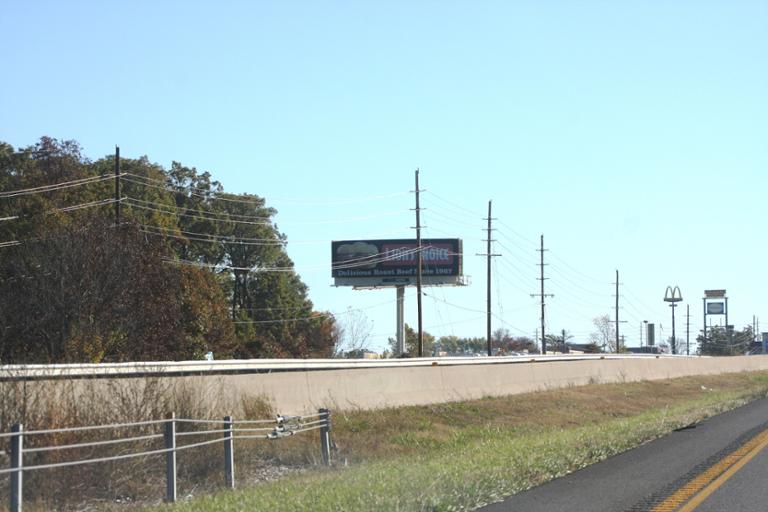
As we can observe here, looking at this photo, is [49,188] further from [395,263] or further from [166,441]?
[395,263]

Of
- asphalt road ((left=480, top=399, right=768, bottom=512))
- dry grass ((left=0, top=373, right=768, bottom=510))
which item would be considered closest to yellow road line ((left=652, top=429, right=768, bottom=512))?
asphalt road ((left=480, top=399, right=768, bottom=512))

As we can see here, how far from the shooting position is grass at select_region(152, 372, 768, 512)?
13891mm

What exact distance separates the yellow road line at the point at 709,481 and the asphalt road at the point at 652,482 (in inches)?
3.2

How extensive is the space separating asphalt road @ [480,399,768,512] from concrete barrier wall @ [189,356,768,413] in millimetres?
8298

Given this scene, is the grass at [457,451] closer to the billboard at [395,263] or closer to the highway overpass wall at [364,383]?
the highway overpass wall at [364,383]

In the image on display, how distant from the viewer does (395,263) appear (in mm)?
99625

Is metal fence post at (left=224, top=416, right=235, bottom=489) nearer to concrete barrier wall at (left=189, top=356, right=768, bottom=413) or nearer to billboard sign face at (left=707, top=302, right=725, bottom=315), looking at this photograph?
concrete barrier wall at (left=189, top=356, right=768, bottom=413)

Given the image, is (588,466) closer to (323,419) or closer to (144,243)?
(323,419)

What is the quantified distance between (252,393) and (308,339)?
69957 mm

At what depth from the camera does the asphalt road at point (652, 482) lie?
13.1 metres

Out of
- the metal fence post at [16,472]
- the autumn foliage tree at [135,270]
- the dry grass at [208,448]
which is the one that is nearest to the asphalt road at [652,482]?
the dry grass at [208,448]

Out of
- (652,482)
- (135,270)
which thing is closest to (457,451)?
(652,482)

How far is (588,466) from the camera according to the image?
17844 millimetres

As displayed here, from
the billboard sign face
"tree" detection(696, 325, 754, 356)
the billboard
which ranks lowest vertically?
"tree" detection(696, 325, 754, 356)
